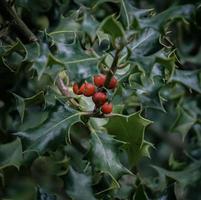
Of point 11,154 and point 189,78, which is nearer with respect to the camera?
point 189,78

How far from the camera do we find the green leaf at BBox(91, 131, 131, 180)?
1.25m

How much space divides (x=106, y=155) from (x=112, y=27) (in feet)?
1.11

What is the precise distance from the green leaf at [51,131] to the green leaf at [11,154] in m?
0.15

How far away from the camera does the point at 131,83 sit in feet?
4.38

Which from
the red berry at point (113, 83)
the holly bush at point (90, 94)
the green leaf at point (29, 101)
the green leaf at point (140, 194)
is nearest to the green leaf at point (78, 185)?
the holly bush at point (90, 94)

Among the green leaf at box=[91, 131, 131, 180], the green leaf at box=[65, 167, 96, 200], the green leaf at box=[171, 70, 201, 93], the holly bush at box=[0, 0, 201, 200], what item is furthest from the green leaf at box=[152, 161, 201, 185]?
the green leaf at box=[171, 70, 201, 93]

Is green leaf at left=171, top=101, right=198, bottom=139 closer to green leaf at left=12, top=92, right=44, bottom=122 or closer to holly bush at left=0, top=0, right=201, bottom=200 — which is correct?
holly bush at left=0, top=0, right=201, bottom=200

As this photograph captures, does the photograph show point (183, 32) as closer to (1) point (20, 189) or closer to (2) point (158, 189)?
(2) point (158, 189)

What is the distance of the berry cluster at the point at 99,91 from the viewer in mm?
1196

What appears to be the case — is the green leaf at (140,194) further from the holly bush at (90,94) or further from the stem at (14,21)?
the stem at (14,21)

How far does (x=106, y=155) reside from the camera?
4.18 ft

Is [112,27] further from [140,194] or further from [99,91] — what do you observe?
[140,194]

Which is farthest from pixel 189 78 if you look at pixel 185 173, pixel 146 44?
pixel 185 173

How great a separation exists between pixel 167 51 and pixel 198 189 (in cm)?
52
